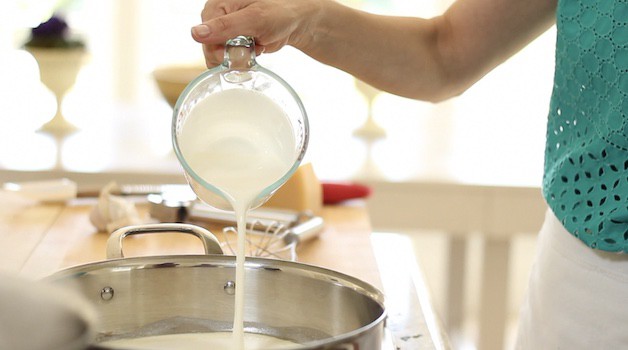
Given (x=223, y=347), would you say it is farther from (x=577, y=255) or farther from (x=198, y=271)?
(x=577, y=255)

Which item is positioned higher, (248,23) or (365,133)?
(248,23)

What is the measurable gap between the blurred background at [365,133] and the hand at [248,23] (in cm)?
91

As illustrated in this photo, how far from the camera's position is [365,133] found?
94.6 inches

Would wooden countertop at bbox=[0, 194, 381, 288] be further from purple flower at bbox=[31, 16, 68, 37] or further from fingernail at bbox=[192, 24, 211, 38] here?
purple flower at bbox=[31, 16, 68, 37]

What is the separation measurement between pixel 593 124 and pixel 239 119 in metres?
0.36

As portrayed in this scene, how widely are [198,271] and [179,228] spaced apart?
0.05 meters

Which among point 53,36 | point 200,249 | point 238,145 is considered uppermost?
point 53,36

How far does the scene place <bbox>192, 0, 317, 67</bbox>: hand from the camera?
0.87 meters

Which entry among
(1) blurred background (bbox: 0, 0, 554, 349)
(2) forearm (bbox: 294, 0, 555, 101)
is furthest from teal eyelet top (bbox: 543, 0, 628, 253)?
(1) blurred background (bbox: 0, 0, 554, 349)

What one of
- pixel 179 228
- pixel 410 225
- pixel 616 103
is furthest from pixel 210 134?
pixel 410 225

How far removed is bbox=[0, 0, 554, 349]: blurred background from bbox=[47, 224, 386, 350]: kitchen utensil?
0.99 m

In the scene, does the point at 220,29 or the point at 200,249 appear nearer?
the point at 220,29

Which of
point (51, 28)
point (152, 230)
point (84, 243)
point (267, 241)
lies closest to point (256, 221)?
point (267, 241)

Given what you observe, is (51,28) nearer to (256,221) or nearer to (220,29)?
(256,221)
